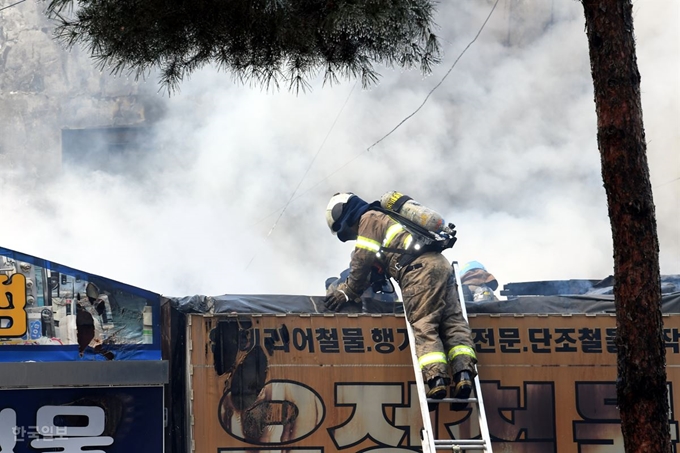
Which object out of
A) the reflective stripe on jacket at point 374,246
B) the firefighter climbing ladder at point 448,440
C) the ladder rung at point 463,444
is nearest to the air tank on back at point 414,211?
the reflective stripe on jacket at point 374,246

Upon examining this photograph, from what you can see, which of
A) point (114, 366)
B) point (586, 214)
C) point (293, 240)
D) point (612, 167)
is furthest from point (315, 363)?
point (586, 214)

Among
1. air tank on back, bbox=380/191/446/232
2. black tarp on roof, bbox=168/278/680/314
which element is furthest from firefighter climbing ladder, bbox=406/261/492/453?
air tank on back, bbox=380/191/446/232

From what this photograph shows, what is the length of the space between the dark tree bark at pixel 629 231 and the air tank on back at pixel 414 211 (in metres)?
2.55

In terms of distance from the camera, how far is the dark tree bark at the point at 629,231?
509cm

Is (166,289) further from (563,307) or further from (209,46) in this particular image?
(209,46)

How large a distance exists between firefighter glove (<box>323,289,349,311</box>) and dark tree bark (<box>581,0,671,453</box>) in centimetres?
305

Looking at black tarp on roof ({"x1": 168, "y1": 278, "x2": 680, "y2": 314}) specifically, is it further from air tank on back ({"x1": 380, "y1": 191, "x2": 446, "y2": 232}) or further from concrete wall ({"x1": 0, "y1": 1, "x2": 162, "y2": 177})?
concrete wall ({"x1": 0, "y1": 1, "x2": 162, "y2": 177})

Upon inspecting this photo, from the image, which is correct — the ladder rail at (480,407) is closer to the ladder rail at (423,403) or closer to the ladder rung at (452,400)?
the ladder rung at (452,400)

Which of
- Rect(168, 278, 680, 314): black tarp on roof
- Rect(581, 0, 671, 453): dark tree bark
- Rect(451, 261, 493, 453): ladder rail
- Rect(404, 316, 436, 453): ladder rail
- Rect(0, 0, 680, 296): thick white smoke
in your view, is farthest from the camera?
Rect(0, 0, 680, 296): thick white smoke

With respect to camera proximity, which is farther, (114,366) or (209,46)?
(114,366)

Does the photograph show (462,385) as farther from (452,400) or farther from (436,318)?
(436,318)

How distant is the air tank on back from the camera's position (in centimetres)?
779

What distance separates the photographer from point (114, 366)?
7.49 meters

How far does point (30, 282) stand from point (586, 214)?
8.30 meters
